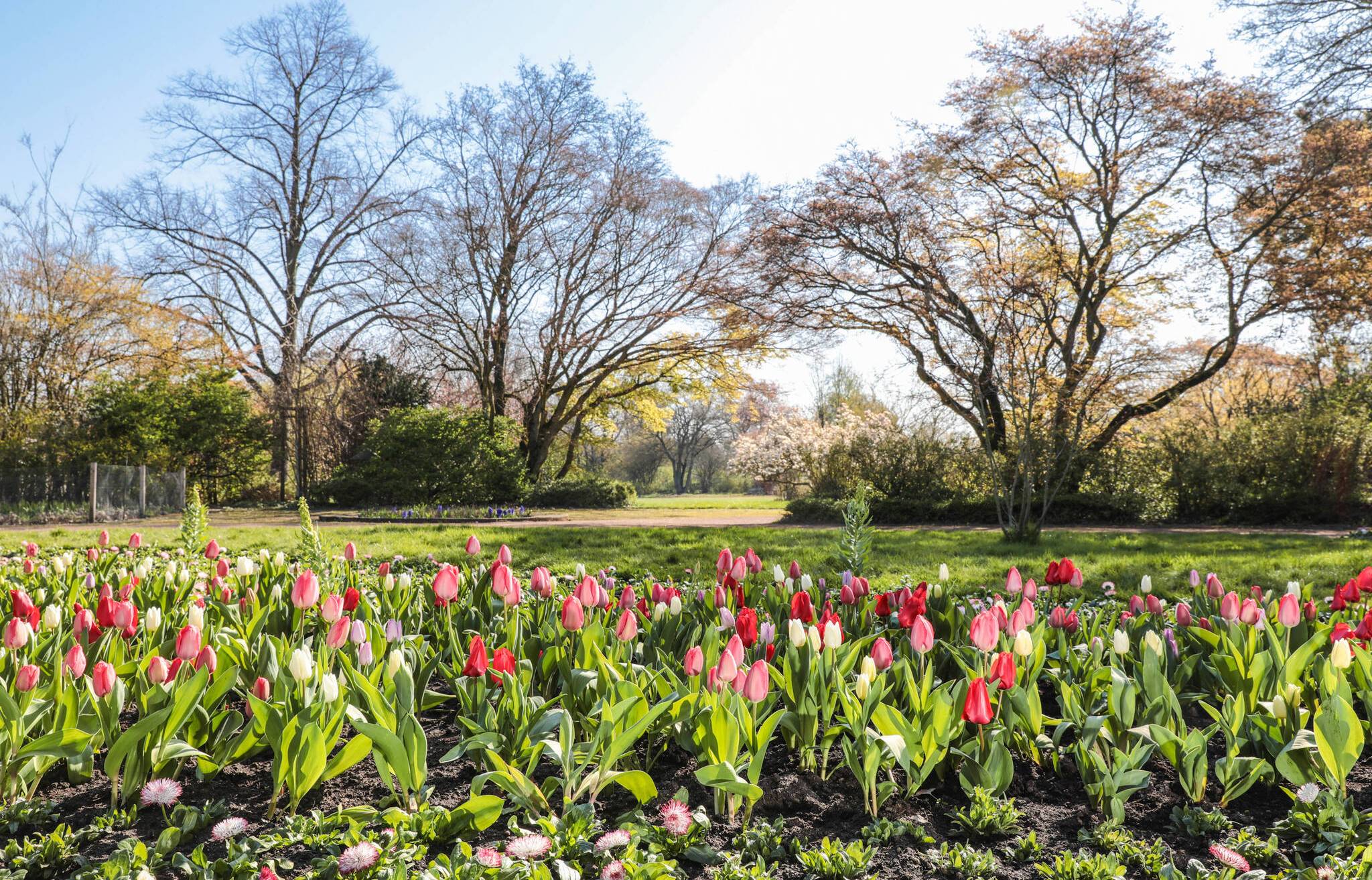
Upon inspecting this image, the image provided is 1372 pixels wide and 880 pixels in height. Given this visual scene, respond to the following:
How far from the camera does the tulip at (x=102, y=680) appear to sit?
2.03m

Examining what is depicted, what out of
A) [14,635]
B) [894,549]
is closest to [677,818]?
[14,635]

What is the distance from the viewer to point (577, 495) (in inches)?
785

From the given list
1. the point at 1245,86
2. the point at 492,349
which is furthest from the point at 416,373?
the point at 1245,86

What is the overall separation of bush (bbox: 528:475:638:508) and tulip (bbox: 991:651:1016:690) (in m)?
17.6

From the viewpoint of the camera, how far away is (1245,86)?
47.1 feet

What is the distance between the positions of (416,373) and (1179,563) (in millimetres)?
20290

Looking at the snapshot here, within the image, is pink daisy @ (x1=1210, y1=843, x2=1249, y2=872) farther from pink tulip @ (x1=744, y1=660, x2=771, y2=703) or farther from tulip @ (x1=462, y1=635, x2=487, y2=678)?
tulip @ (x1=462, y1=635, x2=487, y2=678)

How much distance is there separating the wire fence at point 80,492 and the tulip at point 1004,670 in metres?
15.4

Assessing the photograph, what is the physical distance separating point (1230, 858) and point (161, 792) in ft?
7.40

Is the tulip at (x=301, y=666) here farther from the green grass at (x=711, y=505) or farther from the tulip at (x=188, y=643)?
the green grass at (x=711, y=505)

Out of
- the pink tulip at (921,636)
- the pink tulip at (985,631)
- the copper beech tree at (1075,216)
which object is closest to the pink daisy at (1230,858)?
the pink tulip at (985,631)

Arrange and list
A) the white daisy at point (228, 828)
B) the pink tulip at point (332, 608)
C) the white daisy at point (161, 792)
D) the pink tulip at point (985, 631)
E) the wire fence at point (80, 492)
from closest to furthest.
A: the white daisy at point (228, 828), the white daisy at point (161, 792), the pink tulip at point (985, 631), the pink tulip at point (332, 608), the wire fence at point (80, 492)

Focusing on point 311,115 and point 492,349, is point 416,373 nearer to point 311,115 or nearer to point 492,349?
point 492,349

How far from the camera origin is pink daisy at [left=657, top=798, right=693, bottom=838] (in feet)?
6.07
